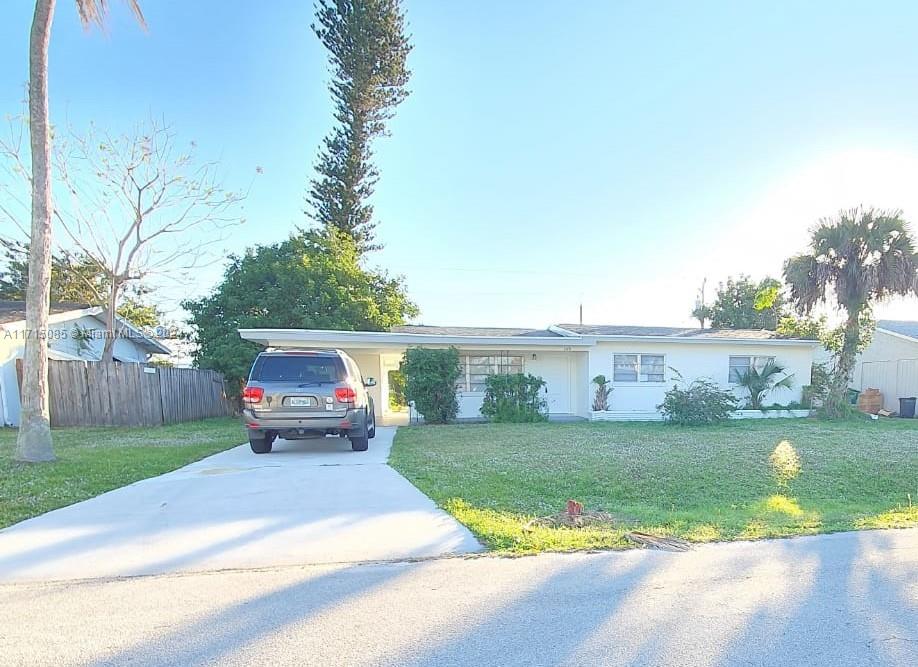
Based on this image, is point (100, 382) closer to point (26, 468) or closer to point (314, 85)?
point (26, 468)

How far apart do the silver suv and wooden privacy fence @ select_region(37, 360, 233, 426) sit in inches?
292

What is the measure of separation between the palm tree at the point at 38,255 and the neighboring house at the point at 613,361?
7516 mm

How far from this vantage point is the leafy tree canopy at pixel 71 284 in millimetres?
16672

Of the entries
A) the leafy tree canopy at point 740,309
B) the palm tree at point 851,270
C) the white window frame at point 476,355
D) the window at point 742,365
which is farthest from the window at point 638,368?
the leafy tree canopy at point 740,309

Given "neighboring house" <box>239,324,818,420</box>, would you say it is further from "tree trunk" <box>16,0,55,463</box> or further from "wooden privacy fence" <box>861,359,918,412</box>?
"tree trunk" <box>16,0,55,463</box>

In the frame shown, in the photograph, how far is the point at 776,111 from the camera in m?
10.0

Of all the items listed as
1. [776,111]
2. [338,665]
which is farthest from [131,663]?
[776,111]

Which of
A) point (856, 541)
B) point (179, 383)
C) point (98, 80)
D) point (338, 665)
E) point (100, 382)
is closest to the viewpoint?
point (338, 665)

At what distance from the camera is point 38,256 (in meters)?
7.37

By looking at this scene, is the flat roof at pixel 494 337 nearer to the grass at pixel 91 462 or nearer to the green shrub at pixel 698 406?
the green shrub at pixel 698 406

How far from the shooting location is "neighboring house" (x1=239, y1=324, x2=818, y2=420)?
14.6m

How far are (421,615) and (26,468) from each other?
277 inches

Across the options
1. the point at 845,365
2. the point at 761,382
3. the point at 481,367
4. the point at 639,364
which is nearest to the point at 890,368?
the point at 845,365

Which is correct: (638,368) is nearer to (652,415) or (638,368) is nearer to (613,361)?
(613,361)
